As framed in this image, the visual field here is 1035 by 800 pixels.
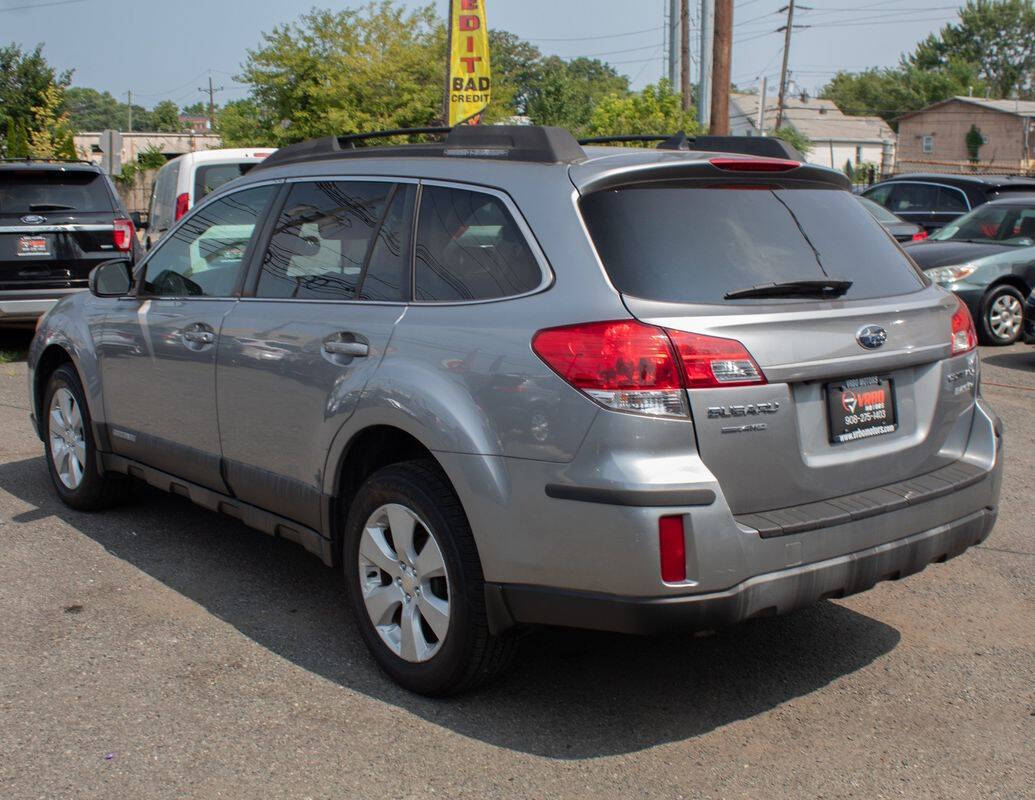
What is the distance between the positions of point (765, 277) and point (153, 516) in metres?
3.87

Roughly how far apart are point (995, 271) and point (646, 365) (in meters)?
10.8

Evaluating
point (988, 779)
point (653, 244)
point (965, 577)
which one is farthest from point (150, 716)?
point (965, 577)

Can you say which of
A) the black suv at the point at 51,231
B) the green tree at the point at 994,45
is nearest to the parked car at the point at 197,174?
the black suv at the point at 51,231

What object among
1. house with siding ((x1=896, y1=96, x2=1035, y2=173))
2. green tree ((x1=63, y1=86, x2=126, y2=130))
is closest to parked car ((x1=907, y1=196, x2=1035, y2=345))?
house with siding ((x1=896, y1=96, x2=1035, y2=173))

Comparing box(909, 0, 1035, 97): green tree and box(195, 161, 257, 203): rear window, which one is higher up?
box(909, 0, 1035, 97): green tree

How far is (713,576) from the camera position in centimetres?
349

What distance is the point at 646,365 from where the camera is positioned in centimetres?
348

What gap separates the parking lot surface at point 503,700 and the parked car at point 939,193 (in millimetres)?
12297

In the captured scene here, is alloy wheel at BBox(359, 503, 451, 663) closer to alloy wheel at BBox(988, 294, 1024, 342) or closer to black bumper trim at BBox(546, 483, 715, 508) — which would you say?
black bumper trim at BBox(546, 483, 715, 508)

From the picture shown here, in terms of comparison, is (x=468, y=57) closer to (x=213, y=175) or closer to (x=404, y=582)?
(x=213, y=175)

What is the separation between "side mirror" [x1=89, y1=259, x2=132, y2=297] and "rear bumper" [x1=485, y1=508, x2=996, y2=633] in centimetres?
303

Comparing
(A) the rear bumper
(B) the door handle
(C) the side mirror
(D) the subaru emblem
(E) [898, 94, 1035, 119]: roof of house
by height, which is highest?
(E) [898, 94, 1035, 119]: roof of house

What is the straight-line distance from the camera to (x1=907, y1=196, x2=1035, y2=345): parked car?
13.0 meters

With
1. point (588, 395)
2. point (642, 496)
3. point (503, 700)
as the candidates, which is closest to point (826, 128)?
point (503, 700)
